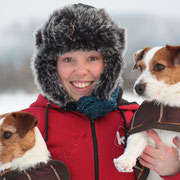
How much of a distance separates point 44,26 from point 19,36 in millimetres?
4822

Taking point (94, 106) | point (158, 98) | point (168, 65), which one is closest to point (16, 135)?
point (94, 106)

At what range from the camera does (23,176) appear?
1.84 meters

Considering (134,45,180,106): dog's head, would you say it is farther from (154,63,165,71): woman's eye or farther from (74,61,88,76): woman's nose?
(74,61,88,76): woman's nose

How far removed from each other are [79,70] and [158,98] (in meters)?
0.74

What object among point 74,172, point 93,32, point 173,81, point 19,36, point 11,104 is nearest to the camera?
point 173,81

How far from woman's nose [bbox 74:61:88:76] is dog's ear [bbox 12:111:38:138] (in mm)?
580

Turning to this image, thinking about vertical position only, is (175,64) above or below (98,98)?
above

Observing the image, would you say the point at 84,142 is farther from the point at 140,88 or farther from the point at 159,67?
the point at 159,67

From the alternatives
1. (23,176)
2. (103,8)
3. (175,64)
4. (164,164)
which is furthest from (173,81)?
(23,176)

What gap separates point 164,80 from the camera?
1.82m

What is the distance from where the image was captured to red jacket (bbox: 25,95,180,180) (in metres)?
1.99

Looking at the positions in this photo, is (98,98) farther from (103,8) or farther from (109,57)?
(103,8)

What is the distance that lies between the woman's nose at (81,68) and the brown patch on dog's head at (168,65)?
23.8 inches

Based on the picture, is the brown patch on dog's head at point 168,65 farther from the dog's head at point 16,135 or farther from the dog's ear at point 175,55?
the dog's head at point 16,135
